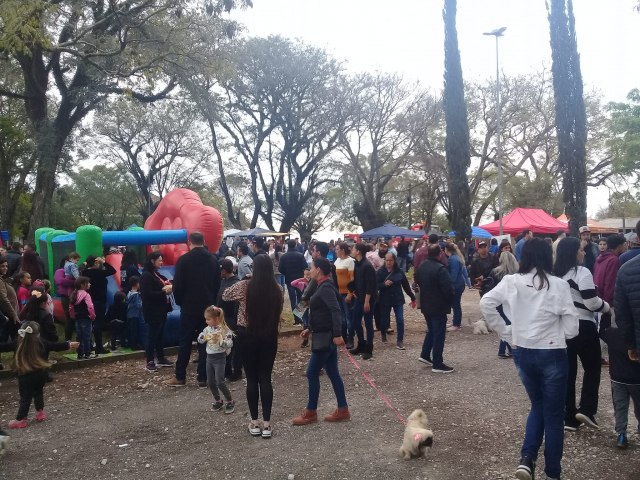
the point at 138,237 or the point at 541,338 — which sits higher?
the point at 138,237

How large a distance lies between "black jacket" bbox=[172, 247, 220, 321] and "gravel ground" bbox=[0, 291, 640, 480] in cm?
100

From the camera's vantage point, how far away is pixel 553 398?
3.75 metres

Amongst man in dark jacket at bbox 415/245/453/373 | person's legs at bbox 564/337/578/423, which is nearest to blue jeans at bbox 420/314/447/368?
man in dark jacket at bbox 415/245/453/373

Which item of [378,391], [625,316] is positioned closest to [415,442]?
[625,316]

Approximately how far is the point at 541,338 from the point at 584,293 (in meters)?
1.12

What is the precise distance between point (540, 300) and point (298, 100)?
1127 inches

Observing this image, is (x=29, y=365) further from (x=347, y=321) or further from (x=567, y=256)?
(x=567, y=256)

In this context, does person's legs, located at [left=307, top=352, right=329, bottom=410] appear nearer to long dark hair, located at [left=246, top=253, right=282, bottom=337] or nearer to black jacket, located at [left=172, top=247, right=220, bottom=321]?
long dark hair, located at [left=246, top=253, right=282, bottom=337]

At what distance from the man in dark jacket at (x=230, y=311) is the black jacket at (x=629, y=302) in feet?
13.8

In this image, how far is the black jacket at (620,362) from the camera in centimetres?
440

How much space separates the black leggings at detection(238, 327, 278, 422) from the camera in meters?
5.06

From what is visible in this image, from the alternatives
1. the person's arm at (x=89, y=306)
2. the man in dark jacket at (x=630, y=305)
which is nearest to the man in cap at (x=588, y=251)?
the man in dark jacket at (x=630, y=305)

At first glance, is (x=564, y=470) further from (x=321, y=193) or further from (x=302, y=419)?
(x=321, y=193)

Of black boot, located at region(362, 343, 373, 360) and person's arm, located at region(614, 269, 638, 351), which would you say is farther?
black boot, located at region(362, 343, 373, 360)
